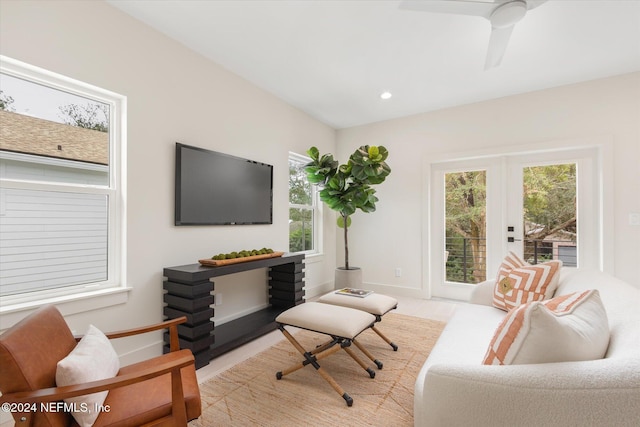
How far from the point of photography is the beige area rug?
1690 mm

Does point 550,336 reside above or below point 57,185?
below

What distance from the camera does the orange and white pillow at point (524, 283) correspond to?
199 centimetres

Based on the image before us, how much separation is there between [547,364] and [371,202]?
3214 mm

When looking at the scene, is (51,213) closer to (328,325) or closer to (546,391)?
(328,325)

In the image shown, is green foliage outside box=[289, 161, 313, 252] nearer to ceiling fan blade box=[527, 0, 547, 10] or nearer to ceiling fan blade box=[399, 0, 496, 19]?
ceiling fan blade box=[399, 0, 496, 19]

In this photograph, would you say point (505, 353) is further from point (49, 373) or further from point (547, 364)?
point (49, 373)

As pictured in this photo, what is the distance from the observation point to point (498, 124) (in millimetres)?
3768

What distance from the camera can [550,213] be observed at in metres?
3.57

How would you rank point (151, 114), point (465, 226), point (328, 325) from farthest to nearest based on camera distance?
point (465, 226), point (151, 114), point (328, 325)

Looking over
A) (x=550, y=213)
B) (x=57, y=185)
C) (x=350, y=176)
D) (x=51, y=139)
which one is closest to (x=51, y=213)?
(x=57, y=185)

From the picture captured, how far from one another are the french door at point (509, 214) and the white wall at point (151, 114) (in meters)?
2.60

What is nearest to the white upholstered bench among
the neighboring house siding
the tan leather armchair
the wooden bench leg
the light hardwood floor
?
the wooden bench leg

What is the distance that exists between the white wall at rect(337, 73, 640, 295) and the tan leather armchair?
357 centimetres

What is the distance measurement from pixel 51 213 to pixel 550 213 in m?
4.86
